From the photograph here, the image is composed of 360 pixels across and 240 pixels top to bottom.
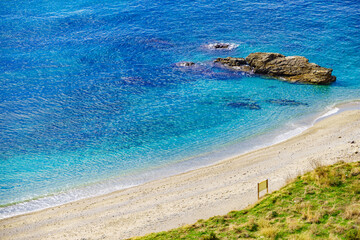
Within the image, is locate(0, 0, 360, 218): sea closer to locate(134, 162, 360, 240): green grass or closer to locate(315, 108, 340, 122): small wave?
locate(315, 108, 340, 122): small wave

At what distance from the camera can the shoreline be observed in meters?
30.0

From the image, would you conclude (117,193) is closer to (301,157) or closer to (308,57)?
(301,157)

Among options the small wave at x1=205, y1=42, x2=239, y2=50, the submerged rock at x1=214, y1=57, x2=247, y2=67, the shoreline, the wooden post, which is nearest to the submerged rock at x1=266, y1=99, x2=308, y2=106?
the shoreline

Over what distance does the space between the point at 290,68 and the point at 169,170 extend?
24.0 meters

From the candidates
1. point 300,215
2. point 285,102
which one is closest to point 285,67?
point 285,102

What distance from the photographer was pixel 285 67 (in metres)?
48.3

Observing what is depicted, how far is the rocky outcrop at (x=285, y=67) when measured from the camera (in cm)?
4606

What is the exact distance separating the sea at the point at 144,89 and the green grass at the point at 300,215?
972cm

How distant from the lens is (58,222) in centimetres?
2738

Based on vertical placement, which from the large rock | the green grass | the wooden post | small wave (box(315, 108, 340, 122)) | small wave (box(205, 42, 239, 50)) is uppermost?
small wave (box(205, 42, 239, 50))

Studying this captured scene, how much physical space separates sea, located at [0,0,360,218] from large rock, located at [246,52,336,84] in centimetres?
141

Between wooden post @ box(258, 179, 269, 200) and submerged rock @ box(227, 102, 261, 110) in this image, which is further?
submerged rock @ box(227, 102, 261, 110)

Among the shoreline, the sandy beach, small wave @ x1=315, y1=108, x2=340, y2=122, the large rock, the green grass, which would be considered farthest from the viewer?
the large rock

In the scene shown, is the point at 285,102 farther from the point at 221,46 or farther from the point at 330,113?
the point at 221,46
